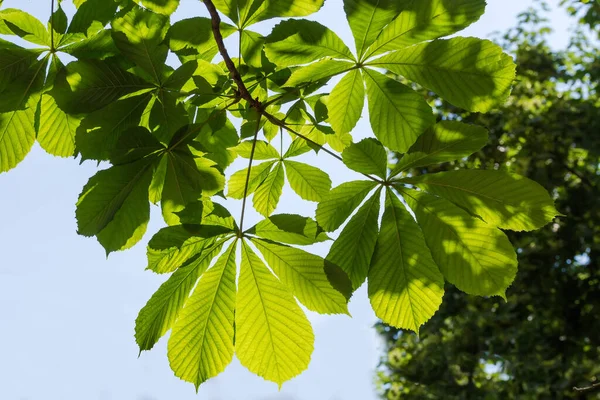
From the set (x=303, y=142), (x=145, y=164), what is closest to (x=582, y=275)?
(x=303, y=142)

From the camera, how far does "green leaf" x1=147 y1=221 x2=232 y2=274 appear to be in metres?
1.21

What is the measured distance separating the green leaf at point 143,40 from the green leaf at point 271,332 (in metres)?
0.53

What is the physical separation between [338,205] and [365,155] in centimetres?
12

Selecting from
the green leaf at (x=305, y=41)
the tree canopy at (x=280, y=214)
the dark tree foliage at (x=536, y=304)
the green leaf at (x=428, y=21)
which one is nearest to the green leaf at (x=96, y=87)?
the tree canopy at (x=280, y=214)

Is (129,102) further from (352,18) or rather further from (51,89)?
(352,18)

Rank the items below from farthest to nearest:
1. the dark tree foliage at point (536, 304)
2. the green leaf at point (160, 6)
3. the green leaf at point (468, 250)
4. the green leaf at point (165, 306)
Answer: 1. the dark tree foliage at point (536, 304)
2. the green leaf at point (160, 6)
3. the green leaf at point (165, 306)
4. the green leaf at point (468, 250)

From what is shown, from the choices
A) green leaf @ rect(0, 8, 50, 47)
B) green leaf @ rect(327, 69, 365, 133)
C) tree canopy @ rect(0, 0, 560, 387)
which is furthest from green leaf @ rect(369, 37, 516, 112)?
green leaf @ rect(0, 8, 50, 47)

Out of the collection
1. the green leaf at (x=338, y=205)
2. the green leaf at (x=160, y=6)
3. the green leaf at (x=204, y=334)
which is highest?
the green leaf at (x=160, y=6)

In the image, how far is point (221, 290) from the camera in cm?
122

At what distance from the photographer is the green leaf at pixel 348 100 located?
1286 mm

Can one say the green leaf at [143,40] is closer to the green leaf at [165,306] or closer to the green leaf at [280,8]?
the green leaf at [280,8]

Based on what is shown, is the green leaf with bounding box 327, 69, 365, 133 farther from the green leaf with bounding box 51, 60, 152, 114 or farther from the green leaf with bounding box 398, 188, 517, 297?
the green leaf with bounding box 51, 60, 152, 114

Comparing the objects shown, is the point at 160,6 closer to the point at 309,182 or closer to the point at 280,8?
the point at 280,8

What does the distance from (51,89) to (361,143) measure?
0.73m
